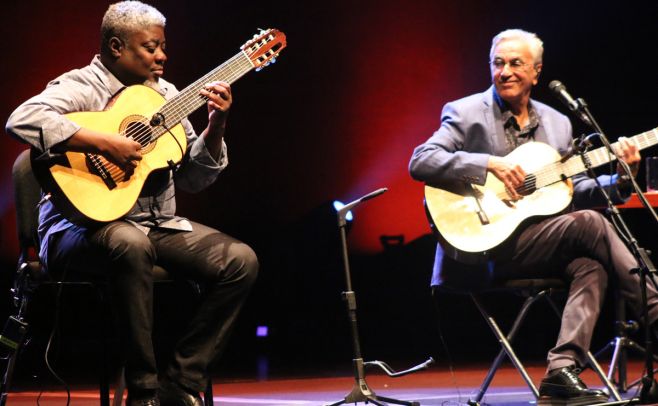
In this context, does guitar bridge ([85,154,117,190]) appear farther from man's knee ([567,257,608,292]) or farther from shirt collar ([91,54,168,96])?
man's knee ([567,257,608,292])

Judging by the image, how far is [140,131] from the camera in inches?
122

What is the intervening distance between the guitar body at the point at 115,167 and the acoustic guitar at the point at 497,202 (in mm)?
1163

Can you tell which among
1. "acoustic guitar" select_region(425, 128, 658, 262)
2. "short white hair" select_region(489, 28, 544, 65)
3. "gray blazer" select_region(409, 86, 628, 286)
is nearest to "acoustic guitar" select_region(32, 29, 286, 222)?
"gray blazer" select_region(409, 86, 628, 286)

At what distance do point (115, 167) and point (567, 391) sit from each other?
1824 millimetres

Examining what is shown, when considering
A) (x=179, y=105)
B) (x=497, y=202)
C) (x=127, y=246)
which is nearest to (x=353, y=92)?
(x=497, y=202)

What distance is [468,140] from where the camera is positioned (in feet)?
12.8

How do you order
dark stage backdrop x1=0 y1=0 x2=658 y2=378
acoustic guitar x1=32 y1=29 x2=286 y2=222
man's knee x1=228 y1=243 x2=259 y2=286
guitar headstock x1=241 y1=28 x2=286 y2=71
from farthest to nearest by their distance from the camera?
dark stage backdrop x1=0 y1=0 x2=658 y2=378 < guitar headstock x1=241 y1=28 x2=286 y2=71 < man's knee x1=228 y1=243 x2=259 y2=286 < acoustic guitar x1=32 y1=29 x2=286 y2=222

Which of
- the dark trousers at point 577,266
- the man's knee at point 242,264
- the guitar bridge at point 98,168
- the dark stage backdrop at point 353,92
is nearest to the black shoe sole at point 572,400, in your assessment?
Answer: the dark trousers at point 577,266

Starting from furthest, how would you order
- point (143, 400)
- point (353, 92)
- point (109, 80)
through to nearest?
1. point (353, 92)
2. point (109, 80)
3. point (143, 400)

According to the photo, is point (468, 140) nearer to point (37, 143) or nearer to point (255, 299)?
point (37, 143)

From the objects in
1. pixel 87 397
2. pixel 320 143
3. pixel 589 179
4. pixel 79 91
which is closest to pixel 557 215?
pixel 589 179

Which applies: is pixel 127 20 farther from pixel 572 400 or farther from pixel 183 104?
pixel 572 400

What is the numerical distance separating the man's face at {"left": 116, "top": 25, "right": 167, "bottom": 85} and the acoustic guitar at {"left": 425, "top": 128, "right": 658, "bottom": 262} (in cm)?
127

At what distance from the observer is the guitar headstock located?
11.0 feet
